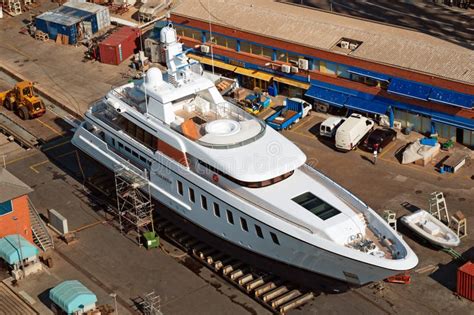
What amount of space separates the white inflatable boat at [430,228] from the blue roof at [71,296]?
64.6 ft

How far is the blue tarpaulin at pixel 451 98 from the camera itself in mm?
58750

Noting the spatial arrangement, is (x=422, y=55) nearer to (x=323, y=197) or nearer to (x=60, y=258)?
(x=323, y=197)

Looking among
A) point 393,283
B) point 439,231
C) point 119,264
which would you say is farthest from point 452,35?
point 119,264

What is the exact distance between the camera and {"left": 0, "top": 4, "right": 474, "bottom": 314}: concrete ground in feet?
152

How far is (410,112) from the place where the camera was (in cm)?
6241

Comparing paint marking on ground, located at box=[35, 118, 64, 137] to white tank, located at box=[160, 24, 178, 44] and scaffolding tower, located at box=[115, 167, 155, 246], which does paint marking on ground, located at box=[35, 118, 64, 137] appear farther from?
white tank, located at box=[160, 24, 178, 44]

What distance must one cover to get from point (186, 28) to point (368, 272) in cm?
3674

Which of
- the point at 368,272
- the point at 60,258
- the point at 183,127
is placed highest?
the point at 183,127

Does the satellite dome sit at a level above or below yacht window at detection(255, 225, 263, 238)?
above

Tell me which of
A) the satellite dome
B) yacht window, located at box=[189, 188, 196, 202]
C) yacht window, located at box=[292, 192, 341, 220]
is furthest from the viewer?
the satellite dome

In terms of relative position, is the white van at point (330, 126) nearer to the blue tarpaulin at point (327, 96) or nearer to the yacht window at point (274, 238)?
the blue tarpaulin at point (327, 96)

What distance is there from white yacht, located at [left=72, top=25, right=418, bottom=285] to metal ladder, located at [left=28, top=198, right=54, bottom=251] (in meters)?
6.16

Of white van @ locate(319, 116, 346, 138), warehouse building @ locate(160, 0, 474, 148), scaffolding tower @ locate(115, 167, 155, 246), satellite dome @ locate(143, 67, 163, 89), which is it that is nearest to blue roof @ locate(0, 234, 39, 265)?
scaffolding tower @ locate(115, 167, 155, 246)

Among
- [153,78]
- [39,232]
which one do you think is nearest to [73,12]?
[153,78]
